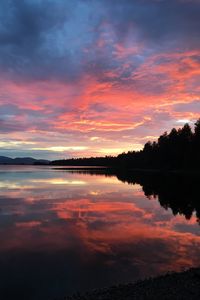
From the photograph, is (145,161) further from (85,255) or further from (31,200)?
(85,255)

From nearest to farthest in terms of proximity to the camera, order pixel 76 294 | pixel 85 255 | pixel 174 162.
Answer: pixel 76 294 < pixel 85 255 < pixel 174 162

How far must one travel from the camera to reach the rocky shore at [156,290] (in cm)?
1250

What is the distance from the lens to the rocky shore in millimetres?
12500

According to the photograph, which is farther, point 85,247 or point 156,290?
A: point 85,247

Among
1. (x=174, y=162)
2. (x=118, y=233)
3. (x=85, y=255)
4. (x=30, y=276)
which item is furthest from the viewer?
(x=174, y=162)

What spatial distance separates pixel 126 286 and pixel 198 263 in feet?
19.0

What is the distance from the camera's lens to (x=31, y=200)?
144 ft

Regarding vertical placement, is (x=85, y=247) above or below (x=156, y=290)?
below

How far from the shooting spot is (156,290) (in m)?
13.1

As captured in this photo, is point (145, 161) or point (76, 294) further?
point (145, 161)

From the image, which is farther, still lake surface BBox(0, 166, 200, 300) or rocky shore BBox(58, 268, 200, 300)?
still lake surface BBox(0, 166, 200, 300)

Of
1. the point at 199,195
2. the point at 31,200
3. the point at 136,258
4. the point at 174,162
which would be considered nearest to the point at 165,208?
the point at 199,195

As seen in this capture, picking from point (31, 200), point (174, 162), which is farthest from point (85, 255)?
point (174, 162)

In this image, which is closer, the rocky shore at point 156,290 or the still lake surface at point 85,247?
the rocky shore at point 156,290
